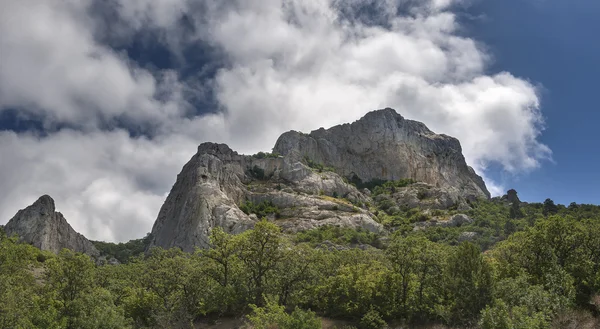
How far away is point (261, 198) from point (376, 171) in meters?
67.4

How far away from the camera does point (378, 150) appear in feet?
593

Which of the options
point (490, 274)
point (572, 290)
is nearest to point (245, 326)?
point (490, 274)

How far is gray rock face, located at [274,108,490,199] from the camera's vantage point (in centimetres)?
17725

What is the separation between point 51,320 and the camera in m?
29.4

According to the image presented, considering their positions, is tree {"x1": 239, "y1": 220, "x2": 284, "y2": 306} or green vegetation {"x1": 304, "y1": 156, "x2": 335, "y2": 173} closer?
tree {"x1": 239, "y1": 220, "x2": 284, "y2": 306}

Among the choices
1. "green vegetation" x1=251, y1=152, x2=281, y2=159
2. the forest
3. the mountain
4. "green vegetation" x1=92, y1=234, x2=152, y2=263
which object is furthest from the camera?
"green vegetation" x1=251, y1=152, x2=281, y2=159

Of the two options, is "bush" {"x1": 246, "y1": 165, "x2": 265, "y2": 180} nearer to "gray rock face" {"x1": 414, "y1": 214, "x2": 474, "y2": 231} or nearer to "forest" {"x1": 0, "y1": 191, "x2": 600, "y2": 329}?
"gray rock face" {"x1": 414, "y1": 214, "x2": 474, "y2": 231}

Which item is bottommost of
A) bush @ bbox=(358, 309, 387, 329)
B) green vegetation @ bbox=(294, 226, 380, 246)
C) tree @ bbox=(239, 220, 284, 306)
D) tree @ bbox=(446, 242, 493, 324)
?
bush @ bbox=(358, 309, 387, 329)

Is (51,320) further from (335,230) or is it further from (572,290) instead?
(335,230)

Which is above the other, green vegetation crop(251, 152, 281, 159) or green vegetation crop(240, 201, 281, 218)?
green vegetation crop(251, 152, 281, 159)

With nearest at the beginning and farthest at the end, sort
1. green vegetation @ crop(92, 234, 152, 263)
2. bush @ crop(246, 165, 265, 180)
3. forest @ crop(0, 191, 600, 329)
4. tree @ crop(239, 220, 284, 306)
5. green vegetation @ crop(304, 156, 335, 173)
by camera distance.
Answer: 1. forest @ crop(0, 191, 600, 329)
2. tree @ crop(239, 220, 284, 306)
3. green vegetation @ crop(92, 234, 152, 263)
4. bush @ crop(246, 165, 265, 180)
5. green vegetation @ crop(304, 156, 335, 173)

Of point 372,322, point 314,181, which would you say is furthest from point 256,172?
point 372,322

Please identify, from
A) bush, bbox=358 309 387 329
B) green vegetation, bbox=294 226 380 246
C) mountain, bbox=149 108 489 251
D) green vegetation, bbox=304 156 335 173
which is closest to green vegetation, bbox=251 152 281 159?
mountain, bbox=149 108 489 251

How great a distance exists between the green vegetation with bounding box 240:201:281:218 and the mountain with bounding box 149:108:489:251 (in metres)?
0.30
